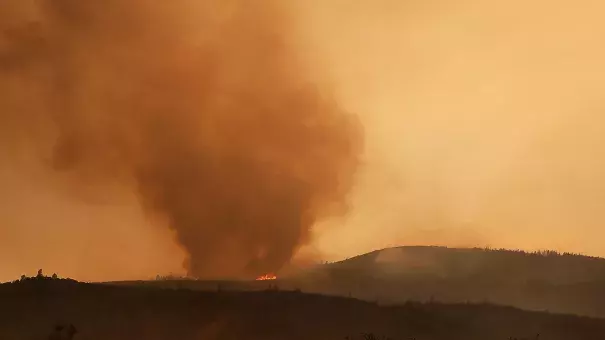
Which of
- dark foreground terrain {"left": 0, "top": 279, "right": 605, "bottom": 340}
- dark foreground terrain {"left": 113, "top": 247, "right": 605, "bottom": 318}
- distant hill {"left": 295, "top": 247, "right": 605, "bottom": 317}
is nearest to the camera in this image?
dark foreground terrain {"left": 0, "top": 279, "right": 605, "bottom": 340}

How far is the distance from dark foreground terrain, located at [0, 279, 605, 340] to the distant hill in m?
2.48

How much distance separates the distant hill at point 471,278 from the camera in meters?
18.6

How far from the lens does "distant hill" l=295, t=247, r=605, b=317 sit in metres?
18.6

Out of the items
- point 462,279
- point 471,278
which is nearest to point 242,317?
point 462,279

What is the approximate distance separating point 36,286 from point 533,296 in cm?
1463

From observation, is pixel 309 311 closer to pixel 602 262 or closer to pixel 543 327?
pixel 543 327

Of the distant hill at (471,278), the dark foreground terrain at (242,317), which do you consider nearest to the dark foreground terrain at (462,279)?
the distant hill at (471,278)

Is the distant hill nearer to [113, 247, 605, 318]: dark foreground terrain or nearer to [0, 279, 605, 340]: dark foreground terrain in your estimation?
[113, 247, 605, 318]: dark foreground terrain

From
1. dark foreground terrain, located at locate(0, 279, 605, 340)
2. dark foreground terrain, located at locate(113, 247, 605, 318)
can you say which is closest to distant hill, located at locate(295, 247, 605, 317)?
dark foreground terrain, located at locate(113, 247, 605, 318)

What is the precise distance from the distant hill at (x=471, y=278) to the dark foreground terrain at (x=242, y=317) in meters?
2.48

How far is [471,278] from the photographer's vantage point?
68.8 feet

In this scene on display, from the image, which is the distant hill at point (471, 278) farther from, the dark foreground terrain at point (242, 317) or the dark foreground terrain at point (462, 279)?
the dark foreground terrain at point (242, 317)

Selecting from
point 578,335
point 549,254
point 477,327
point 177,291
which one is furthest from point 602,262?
point 177,291

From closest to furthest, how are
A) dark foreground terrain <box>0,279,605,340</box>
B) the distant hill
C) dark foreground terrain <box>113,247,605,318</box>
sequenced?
dark foreground terrain <box>0,279,605,340</box> → dark foreground terrain <box>113,247,605,318</box> → the distant hill
